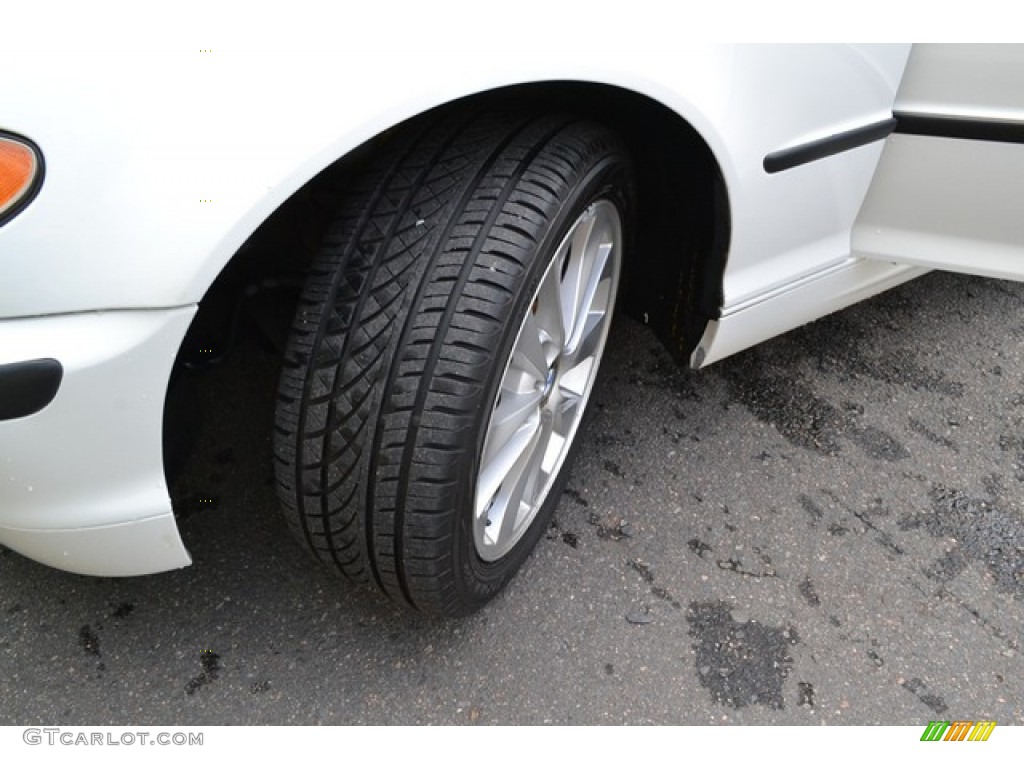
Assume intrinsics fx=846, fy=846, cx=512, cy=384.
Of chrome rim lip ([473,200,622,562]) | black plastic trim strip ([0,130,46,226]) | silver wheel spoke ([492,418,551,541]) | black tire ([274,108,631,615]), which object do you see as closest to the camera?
black plastic trim strip ([0,130,46,226])

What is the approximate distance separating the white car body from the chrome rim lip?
300mm

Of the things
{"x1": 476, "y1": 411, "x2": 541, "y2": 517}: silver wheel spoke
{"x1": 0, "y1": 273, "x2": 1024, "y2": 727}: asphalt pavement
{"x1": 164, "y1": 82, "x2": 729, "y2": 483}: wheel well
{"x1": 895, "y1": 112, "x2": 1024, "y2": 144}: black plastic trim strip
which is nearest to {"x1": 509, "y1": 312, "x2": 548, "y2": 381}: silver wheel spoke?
{"x1": 476, "y1": 411, "x2": 541, "y2": 517}: silver wheel spoke

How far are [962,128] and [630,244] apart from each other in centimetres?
61

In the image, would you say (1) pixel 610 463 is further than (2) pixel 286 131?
Yes

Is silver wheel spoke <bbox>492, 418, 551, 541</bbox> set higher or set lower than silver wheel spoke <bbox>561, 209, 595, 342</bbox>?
lower

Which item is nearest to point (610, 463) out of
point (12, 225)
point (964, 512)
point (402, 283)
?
point (964, 512)

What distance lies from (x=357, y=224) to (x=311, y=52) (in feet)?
0.91

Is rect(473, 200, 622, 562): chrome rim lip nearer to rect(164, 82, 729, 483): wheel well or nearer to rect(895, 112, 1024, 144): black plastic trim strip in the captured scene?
rect(164, 82, 729, 483): wheel well

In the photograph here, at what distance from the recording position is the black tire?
44.3 inches

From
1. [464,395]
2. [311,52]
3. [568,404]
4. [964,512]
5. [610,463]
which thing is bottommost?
[964,512]

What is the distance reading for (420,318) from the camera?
1.12 m

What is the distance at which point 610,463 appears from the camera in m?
1.86

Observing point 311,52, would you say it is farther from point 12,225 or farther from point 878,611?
point 878,611

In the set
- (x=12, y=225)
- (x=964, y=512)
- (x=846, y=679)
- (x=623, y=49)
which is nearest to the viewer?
(x=12, y=225)
